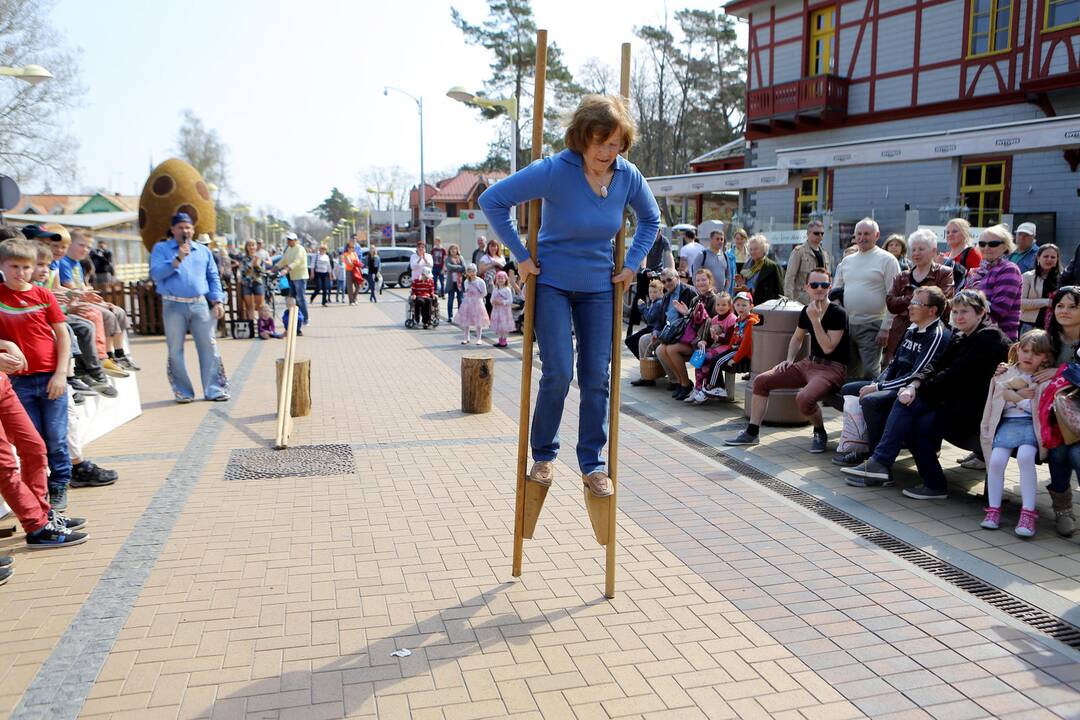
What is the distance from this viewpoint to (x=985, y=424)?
17.5ft

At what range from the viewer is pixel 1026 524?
492cm

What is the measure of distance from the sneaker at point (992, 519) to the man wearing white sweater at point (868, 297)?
253cm

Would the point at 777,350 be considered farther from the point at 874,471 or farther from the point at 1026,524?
the point at 1026,524

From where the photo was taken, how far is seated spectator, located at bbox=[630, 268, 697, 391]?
9.67m

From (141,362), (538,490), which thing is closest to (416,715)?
(538,490)

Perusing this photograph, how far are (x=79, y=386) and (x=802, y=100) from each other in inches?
895

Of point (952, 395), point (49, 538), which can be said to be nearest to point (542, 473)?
point (49, 538)

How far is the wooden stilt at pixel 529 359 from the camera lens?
3904mm

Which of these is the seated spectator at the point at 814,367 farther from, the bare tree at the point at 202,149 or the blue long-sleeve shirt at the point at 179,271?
the bare tree at the point at 202,149

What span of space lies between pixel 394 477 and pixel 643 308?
5438 millimetres

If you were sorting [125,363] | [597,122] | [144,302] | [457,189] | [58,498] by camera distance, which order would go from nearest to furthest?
[597,122], [58,498], [125,363], [144,302], [457,189]

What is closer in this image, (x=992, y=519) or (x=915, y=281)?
(x=992, y=519)

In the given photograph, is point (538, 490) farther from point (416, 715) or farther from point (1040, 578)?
point (1040, 578)

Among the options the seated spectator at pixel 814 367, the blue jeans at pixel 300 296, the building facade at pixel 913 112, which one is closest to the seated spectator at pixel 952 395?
the seated spectator at pixel 814 367
